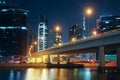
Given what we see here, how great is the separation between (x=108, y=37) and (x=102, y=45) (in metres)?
5.50

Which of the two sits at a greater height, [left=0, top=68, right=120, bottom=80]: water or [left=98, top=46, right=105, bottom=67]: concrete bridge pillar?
[left=98, top=46, right=105, bottom=67]: concrete bridge pillar

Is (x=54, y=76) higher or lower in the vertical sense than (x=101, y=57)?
lower

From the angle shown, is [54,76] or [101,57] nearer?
[54,76]

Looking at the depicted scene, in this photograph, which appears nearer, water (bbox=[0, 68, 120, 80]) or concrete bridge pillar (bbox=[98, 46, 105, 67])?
water (bbox=[0, 68, 120, 80])

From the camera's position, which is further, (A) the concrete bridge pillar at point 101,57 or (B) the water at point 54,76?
(A) the concrete bridge pillar at point 101,57

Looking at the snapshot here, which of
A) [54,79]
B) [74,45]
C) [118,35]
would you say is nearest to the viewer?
[54,79]

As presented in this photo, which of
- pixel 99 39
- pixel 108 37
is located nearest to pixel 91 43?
pixel 99 39

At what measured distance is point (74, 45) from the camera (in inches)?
4272

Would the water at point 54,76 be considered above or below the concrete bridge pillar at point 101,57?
below

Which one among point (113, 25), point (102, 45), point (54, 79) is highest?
point (113, 25)

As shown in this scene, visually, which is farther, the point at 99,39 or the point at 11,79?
the point at 99,39

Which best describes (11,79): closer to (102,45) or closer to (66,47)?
(102,45)

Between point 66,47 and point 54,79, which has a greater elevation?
point 66,47

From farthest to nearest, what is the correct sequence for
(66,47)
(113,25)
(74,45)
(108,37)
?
1. (113,25)
2. (66,47)
3. (74,45)
4. (108,37)
